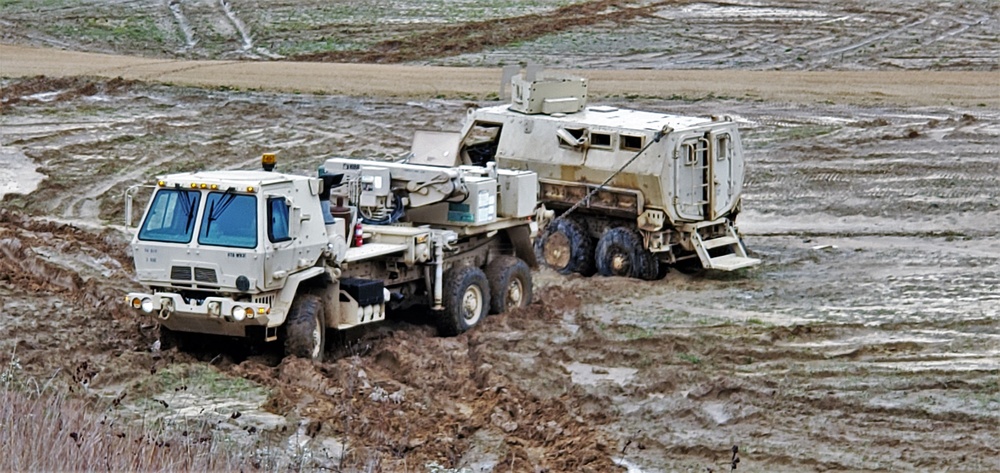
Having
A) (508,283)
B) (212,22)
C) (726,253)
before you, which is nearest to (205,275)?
(508,283)

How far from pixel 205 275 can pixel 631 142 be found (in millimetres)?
7250

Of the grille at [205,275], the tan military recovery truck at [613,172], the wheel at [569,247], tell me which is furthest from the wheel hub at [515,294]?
the grille at [205,275]

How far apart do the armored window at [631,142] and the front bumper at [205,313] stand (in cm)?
678

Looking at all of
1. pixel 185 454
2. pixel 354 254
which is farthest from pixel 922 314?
pixel 185 454

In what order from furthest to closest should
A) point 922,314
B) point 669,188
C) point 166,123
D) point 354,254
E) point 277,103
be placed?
point 277,103 → point 166,123 → point 669,188 → point 922,314 → point 354,254

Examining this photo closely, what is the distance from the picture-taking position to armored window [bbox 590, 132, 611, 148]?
20.8m

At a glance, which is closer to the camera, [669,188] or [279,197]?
[279,197]

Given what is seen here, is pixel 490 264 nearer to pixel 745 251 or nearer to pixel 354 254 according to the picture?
pixel 354 254

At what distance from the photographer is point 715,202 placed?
20922 millimetres

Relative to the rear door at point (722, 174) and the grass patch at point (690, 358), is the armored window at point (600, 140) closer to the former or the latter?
the rear door at point (722, 174)

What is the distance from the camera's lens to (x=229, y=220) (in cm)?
1491

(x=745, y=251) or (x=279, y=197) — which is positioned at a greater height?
(x=279, y=197)

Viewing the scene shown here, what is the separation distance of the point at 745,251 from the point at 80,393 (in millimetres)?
10469

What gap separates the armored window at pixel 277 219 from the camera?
14906mm
